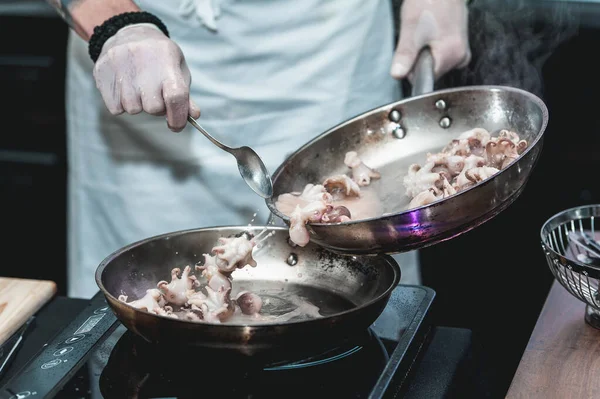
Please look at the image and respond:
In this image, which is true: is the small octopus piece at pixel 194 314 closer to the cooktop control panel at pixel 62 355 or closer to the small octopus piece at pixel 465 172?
the cooktop control panel at pixel 62 355

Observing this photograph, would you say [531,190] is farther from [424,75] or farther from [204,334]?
[204,334]

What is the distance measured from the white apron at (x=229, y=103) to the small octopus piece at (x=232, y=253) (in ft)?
2.19

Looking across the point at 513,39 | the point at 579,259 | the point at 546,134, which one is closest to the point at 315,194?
the point at 579,259

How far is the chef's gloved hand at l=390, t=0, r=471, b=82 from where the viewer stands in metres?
1.63

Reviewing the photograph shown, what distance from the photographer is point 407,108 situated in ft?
4.90

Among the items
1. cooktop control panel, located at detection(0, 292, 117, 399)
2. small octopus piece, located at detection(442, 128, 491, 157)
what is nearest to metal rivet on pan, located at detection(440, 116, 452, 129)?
small octopus piece, located at detection(442, 128, 491, 157)

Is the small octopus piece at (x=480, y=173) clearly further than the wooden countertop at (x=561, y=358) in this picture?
Yes

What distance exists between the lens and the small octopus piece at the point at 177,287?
3.88 feet

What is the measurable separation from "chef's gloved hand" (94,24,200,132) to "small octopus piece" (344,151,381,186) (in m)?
0.28

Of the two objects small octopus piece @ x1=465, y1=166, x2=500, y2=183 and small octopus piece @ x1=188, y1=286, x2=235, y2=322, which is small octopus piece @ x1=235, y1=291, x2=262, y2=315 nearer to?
small octopus piece @ x1=188, y1=286, x2=235, y2=322

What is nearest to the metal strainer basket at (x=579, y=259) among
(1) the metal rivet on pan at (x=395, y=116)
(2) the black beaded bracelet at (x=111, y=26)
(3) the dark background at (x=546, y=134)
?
(1) the metal rivet on pan at (x=395, y=116)

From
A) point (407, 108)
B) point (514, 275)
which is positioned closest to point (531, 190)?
point (514, 275)

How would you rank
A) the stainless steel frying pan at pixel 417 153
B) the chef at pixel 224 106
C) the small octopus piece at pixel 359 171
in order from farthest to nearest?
the chef at pixel 224 106 < the small octopus piece at pixel 359 171 < the stainless steel frying pan at pixel 417 153

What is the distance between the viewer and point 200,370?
1091mm
